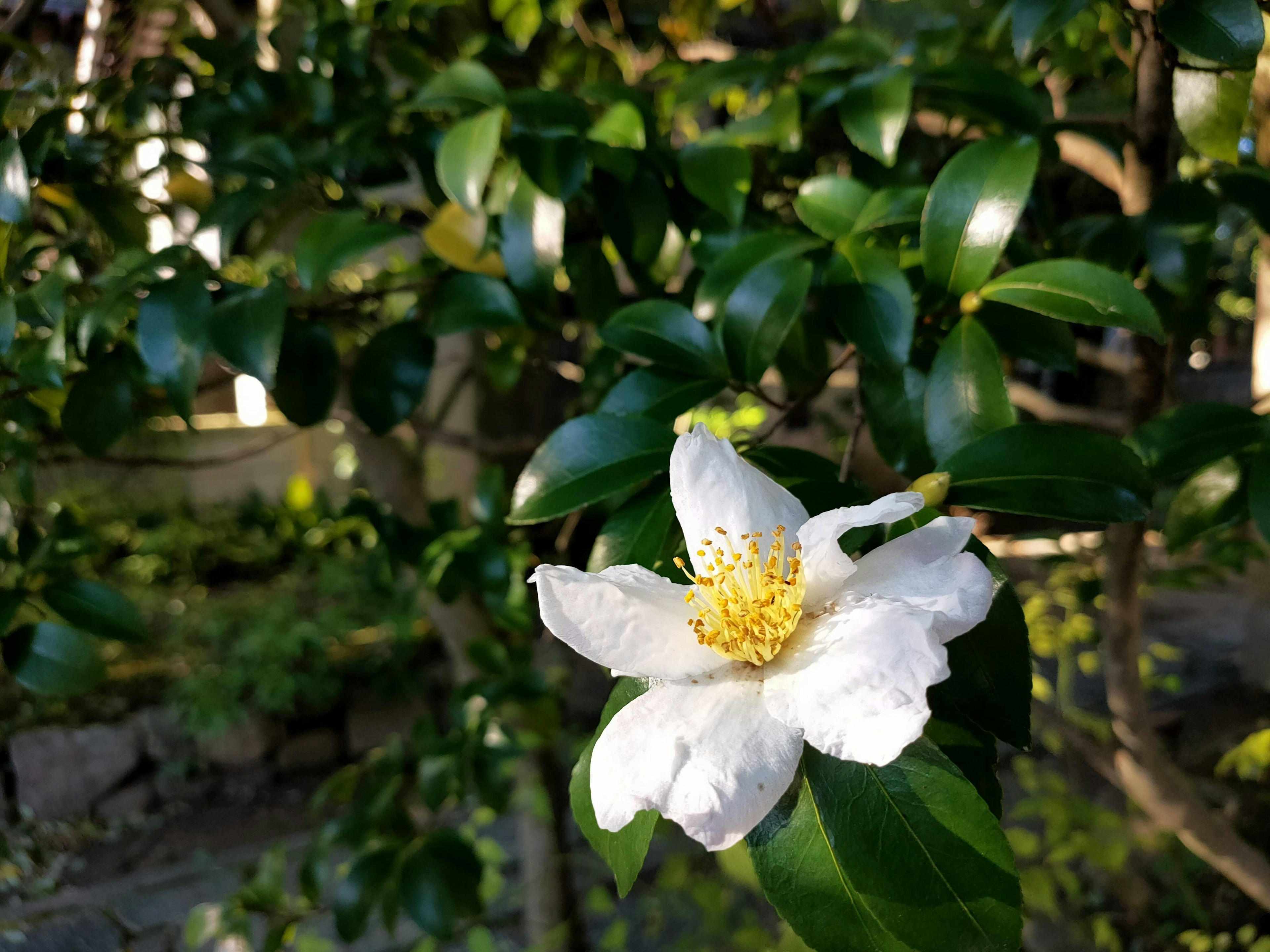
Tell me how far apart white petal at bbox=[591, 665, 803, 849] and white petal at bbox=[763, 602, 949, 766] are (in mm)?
14

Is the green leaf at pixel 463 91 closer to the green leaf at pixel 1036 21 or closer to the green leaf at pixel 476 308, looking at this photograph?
the green leaf at pixel 476 308

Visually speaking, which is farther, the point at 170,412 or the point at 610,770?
the point at 170,412

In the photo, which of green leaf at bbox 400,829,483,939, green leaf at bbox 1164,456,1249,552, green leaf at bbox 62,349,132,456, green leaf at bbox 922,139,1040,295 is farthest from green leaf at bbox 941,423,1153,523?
green leaf at bbox 400,829,483,939

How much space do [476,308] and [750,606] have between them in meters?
0.42

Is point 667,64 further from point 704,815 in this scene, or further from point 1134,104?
point 704,815

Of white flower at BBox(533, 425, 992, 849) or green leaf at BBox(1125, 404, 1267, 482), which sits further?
green leaf at BBox(1125, 404, 1267, 482)

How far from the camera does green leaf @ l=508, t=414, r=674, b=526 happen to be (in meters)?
0.46

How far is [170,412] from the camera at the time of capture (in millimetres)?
792

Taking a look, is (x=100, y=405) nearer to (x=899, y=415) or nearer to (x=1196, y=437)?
(x=899, y=415)

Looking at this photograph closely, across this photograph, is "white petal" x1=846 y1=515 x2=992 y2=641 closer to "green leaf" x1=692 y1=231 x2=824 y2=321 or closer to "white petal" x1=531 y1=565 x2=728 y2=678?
"white petal" x1=531 y1=565 x2=728 y2=678

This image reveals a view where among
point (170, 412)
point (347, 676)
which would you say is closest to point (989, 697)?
point (170, 412)

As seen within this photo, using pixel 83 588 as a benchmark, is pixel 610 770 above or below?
above

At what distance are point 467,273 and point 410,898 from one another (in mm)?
710

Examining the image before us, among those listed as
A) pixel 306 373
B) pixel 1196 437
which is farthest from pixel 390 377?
pixel 1196 437
